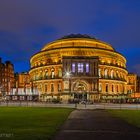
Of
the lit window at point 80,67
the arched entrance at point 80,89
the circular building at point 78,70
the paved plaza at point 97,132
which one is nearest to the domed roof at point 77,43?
the circular building at point 78,70

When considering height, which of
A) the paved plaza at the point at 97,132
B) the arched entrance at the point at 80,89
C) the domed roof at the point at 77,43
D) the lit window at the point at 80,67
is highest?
the domed roof at the point at 77,43

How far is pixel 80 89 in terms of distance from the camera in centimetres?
13488

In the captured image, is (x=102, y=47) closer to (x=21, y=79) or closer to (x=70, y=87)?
(x=70, y=87)

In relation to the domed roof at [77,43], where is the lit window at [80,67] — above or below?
below

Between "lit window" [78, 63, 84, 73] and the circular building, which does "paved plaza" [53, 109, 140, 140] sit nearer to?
the circular building

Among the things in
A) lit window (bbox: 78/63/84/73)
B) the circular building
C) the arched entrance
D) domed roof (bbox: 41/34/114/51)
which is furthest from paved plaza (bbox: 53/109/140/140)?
domed roof (bbox: 41/34/114/51)

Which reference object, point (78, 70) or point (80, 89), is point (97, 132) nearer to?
point (80, 89)

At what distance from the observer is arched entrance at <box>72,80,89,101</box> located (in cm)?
13141

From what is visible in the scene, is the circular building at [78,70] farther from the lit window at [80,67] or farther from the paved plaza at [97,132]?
the paved plaza at [97,132]

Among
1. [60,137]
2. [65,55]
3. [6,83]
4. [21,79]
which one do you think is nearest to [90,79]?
[65,55]

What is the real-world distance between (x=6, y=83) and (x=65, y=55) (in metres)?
65.8

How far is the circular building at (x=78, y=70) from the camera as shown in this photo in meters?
134

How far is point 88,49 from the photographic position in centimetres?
14675

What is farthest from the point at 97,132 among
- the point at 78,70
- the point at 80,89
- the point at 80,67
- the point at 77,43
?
the point at 77,43
